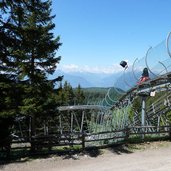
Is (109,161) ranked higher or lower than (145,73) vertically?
lower

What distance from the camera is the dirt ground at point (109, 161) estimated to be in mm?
14641

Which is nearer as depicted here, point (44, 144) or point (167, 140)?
point (44, 144)

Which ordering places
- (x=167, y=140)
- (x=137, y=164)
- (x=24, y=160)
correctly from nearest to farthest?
(x=137, y=164) → (x=24, y=160) → (x=167, y=140)

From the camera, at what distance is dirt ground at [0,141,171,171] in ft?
48.0

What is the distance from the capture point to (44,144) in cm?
1805

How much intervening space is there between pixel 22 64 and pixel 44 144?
4457 millimetres

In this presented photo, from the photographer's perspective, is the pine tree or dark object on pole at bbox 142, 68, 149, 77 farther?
dark object on pole at bbox 142, 68, 149, 77

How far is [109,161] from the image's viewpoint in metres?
15.9

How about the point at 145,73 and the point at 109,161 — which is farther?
the point at 145,73

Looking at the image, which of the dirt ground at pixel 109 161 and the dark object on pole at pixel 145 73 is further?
the dark object on pole at pixel 145 73

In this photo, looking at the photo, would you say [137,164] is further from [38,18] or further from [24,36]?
[38,18]

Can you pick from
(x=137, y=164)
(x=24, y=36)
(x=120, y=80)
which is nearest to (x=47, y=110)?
(x=24, y=36)

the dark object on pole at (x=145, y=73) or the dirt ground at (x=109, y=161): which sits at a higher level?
the dark object on pole at (x=145, y=73)

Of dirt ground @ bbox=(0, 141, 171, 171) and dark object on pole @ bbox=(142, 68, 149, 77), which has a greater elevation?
dark object on pole @ bbox=(142, 68, 149, 77)
